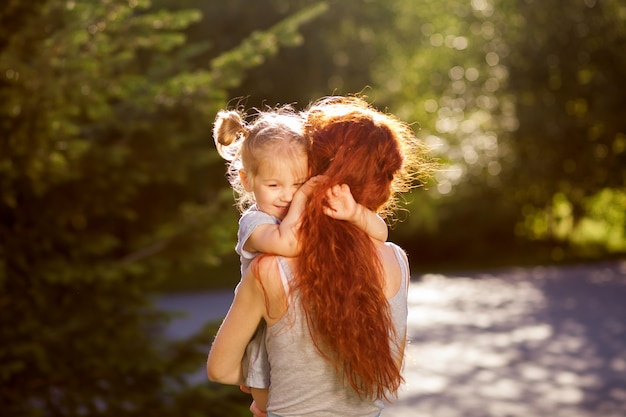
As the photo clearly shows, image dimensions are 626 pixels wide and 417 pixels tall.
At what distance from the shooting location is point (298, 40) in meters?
5.00

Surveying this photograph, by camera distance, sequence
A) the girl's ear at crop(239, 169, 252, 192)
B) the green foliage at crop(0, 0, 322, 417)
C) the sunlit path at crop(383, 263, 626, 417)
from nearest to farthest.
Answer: the girl's ear at crop(239, 169, 252, 192)
the green foliage at crop(0, 0, 322, 417)
the sunlit path at crop(383, 263, 626, 417)

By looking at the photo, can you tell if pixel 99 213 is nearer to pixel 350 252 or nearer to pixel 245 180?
pixel 245 180

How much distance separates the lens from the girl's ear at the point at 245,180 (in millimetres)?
2082

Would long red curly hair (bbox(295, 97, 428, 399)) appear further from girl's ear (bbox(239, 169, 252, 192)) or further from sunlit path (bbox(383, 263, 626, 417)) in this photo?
sunlit path (bbox(383, 263, 626, 417))

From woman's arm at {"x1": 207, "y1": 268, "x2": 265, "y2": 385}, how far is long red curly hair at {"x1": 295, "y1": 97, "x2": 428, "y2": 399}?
0.33 ft

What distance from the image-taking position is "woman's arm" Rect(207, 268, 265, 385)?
6.48 ft

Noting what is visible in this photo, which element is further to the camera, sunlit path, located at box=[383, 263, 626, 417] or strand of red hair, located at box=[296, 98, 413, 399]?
sunlit path, located at box=[383, 263, 626, 417]

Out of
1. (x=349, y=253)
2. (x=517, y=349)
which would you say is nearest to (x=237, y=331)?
(x=349, y=253)

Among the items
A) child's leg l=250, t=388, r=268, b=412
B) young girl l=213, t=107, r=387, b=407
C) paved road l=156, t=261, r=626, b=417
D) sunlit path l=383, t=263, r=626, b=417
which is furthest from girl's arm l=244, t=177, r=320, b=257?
sunlit path l=383, t=263, r=626, b=417

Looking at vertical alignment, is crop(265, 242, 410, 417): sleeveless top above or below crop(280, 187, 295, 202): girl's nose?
below

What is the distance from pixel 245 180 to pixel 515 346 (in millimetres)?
8521

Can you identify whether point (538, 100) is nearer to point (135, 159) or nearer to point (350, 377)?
point (135, 159)

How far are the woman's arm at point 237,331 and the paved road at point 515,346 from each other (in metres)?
0.49

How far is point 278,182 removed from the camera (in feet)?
6.68
